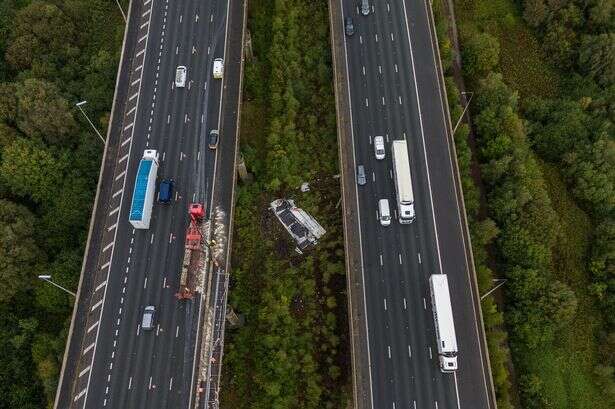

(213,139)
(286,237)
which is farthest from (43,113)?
(286,237)

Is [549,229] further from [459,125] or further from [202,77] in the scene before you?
[202,77]

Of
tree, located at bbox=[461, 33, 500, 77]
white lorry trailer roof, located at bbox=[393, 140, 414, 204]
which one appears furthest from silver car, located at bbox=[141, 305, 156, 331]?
tree, located at bbox=[461, 33, 500, 77]

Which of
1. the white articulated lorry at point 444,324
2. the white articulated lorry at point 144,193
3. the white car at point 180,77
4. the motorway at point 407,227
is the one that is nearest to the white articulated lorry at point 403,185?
the motorway at point 407,227

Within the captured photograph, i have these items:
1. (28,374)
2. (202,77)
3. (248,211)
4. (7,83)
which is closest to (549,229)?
(248,211)

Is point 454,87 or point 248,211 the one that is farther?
point 454,87

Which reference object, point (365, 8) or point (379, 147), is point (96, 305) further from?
Answer: point (365, 8)

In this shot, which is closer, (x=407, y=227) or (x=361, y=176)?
(x=407, y=227)
